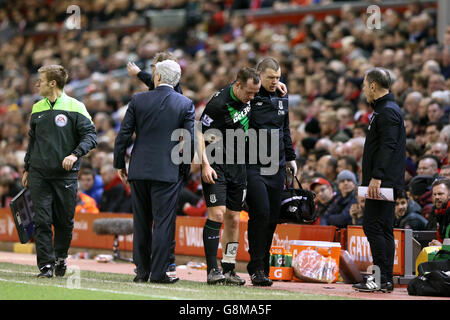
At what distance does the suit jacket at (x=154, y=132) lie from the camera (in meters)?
8.96

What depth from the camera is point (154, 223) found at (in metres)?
9.03

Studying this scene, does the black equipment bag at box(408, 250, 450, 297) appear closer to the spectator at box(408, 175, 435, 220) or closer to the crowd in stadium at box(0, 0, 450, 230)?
the crowd in stadium at box(0, 0, 450, 230)

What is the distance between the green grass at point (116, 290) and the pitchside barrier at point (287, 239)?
2046 mm

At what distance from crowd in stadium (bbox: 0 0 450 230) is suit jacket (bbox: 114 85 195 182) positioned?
3.25 metres

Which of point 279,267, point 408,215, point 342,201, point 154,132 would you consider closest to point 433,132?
point 342,201

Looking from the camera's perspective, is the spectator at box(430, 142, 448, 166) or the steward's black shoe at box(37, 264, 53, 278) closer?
the steward's black shoe at box(37, 264, 53, 278)

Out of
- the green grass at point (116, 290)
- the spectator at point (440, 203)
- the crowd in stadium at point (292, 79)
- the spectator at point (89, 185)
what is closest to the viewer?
the green grass at point (116, 290)

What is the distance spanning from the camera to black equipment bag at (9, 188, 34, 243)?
406 inches

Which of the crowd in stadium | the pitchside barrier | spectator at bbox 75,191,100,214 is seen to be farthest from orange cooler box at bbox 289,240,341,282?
spectator at bbox 75,191,100,214

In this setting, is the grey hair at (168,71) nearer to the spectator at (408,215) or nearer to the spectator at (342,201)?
the spectator at (408,215)

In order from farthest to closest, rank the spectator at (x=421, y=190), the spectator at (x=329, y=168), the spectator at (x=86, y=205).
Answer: the spectator at (x=86, y=205)
the spectator at (x=329, y=168)
the spectator at (x=421, y=190)

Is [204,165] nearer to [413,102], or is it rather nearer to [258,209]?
[258,209]

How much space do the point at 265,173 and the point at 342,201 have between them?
2710 mm

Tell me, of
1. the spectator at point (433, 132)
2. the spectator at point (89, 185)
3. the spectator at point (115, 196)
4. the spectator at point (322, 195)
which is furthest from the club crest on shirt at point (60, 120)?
the spectator at point (89, 185)
